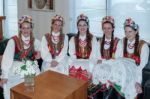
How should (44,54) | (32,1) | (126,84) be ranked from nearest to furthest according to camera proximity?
(126,84) → (44,54) → (32,1)

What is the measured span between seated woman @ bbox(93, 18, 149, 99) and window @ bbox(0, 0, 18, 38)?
2.88m

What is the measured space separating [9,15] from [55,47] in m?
2.32

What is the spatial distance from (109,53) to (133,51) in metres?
0.32

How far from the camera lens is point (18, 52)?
125 inches

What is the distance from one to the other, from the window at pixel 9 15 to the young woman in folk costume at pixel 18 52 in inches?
83.1

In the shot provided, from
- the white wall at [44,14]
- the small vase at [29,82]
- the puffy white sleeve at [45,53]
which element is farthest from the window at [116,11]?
the small vase at [29,82]

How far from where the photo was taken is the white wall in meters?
4.31

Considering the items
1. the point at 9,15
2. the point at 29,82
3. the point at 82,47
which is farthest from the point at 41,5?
the point at 29,82

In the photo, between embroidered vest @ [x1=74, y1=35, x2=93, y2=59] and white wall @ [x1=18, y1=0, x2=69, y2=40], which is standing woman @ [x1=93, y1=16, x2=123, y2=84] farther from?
white wall @ [x1=18, y1=0, x2=69, y2=40]

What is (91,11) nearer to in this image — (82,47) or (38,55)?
(82,47)

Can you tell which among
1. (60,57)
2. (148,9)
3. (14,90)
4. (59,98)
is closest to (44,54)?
(60,57)

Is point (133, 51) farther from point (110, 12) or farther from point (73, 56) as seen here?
point (110, 12)

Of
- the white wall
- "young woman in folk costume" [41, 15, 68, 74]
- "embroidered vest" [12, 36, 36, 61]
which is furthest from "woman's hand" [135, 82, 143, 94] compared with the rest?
the white wall

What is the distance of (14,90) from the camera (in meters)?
2.30
